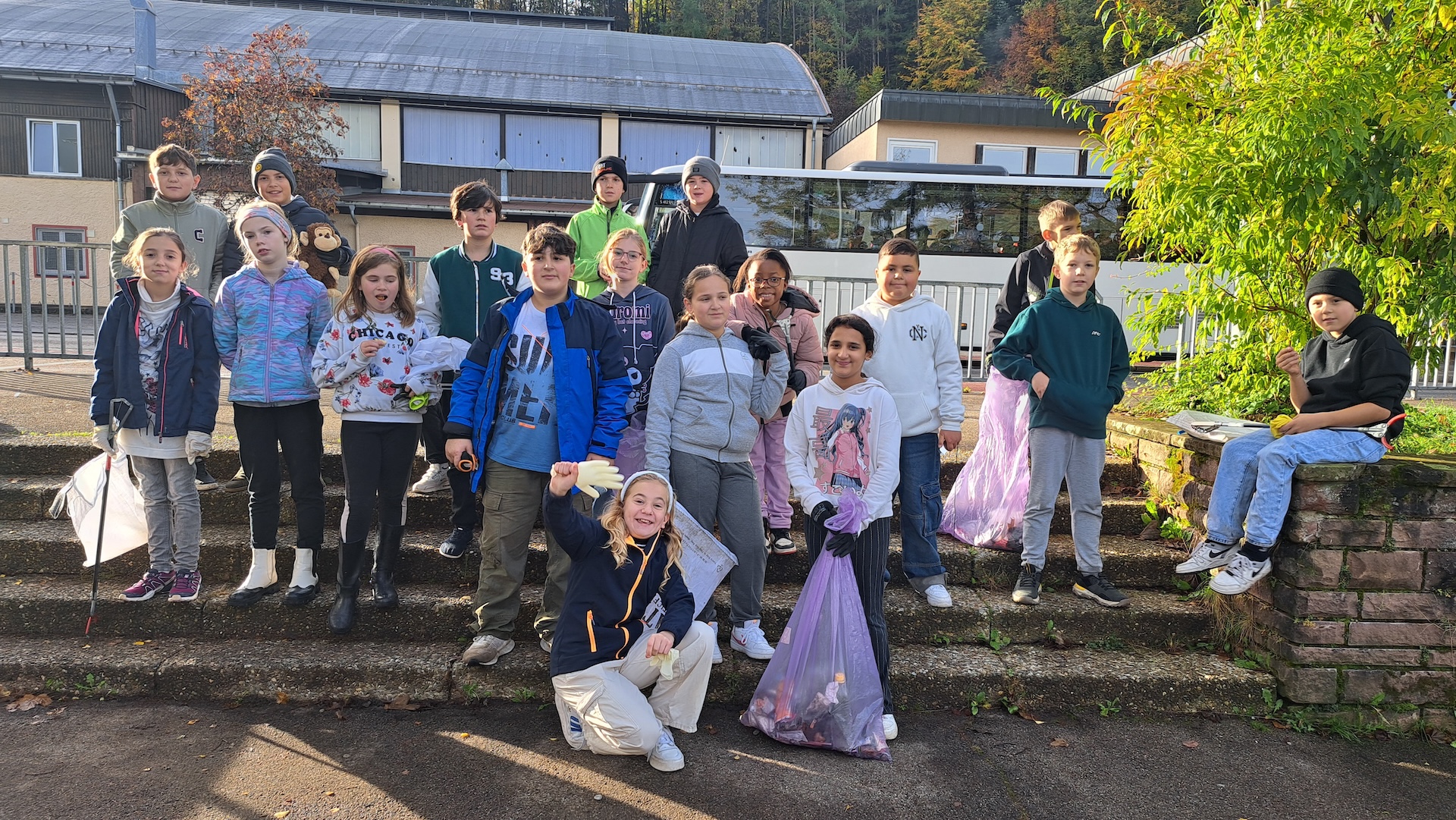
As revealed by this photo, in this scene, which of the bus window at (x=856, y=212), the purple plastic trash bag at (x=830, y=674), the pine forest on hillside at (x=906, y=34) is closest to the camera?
the purple plastic trash bag at (x=830, y=674)

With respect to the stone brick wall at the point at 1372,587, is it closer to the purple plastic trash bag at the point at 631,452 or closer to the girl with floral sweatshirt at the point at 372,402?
the purple plastic trash bag at the point at 631,452

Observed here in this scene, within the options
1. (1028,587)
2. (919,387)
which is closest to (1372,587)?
(1028,587)

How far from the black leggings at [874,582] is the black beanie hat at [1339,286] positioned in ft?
6.99

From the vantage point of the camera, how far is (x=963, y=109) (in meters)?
23.0

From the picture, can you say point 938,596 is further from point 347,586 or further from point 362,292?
point 362,292

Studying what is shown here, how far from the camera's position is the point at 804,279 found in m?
9.45

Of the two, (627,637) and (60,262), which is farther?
(60,262)

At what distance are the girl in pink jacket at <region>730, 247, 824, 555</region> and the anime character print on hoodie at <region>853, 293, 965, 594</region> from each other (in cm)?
31

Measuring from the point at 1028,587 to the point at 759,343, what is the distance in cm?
179

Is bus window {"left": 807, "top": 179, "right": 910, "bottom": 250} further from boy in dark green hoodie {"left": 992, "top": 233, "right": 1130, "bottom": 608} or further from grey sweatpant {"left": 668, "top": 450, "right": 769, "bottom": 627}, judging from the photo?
grey sweatpant {"left": 668, "top": 450, "right": 769, "bottom": 627}

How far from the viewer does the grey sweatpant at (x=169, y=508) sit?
13.0ft

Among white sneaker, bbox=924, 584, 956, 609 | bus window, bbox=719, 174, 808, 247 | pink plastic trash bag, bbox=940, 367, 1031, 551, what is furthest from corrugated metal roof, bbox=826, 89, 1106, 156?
white sneaker, bbox=924, 584, 956, 609

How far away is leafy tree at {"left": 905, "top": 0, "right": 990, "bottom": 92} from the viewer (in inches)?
1535

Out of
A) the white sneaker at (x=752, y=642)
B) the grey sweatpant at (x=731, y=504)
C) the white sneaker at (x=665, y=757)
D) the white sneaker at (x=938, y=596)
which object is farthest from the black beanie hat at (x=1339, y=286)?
the white sneaker at (x=665, y=757)
